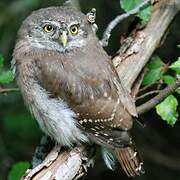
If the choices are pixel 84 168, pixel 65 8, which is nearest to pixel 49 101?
pixel 84 168

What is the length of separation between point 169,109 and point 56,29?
93 cm

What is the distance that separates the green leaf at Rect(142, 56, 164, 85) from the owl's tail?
404mm

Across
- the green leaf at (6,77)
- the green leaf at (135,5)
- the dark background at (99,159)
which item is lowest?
the dark background at (99,159)

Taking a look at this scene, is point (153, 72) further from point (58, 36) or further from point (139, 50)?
point (58, 36)

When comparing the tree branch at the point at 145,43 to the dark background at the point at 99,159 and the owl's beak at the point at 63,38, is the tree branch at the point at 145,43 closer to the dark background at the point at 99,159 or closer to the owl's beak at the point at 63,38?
the owl's beak at the point at 63,38

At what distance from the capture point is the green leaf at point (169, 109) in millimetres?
3525

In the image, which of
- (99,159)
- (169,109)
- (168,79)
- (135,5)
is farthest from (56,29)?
(99,159)

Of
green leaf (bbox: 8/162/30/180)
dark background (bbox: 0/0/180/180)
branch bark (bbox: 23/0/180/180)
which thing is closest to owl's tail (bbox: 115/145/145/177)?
branch bark (bbox: 23/0/180/180)

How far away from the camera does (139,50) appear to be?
3.79 m

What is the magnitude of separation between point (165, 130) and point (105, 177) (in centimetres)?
74

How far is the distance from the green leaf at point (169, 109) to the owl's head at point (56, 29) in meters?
0.77

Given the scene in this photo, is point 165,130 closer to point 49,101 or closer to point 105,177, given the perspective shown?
point 105,177

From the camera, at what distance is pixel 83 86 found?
357 centimetres

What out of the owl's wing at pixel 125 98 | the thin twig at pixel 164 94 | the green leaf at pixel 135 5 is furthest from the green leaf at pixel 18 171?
the green leaf at pixel 135 5
